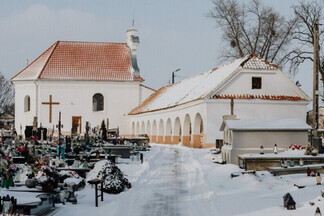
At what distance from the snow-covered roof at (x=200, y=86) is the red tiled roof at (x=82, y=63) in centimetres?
661

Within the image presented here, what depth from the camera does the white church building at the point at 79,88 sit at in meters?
56.1

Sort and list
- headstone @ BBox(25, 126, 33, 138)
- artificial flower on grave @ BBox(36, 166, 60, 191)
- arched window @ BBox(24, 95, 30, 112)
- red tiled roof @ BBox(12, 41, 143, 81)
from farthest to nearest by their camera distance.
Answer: arched window @ BBox(24, 95, 30, 112) → red tiled roof @ BBox(12, 41, 143, 81) → headstone @ BBox(25, 126, 33, 138) → artificial flower on grave @ BBox(36, 166, 60, 191)

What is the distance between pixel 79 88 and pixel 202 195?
44.3 metres

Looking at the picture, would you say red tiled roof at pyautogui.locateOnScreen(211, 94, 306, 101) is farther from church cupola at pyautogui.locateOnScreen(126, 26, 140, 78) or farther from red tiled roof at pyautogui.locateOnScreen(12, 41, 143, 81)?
church cupola at pyautogui.locateOnScreen(126, 26, 140, 78)

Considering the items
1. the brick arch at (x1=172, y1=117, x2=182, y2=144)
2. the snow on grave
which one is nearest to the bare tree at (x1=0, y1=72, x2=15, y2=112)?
the brick arch at (x1=172, y1=117, x2=182, y2=144)

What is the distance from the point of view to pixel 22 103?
57656 mm

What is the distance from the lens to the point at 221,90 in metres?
35.8

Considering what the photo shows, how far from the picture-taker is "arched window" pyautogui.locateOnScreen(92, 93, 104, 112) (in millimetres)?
57938

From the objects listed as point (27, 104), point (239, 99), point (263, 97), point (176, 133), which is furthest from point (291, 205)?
point (27, 104)

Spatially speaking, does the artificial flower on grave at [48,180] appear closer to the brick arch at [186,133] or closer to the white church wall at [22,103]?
the brick arch at [186,133]

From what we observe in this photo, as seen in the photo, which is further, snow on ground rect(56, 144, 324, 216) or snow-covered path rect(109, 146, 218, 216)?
snow-covered path rect(109, 146, 218, 216)

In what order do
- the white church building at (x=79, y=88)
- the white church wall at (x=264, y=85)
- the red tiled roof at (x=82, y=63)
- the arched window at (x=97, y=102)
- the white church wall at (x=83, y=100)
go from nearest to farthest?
1. the white church wall at (x=264, y=85)
2. the white church wall at (x=83, y=100)
3. the white church building at (x=79, y=88)
4. the red tiled roof at (x=82, y=63)
5. the arched window at (x=97, y=102)

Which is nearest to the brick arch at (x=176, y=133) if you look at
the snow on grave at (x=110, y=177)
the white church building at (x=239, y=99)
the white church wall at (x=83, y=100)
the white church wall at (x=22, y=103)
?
the white church building at (x=239, y=99)

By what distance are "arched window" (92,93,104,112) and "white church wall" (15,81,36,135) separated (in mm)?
6711
